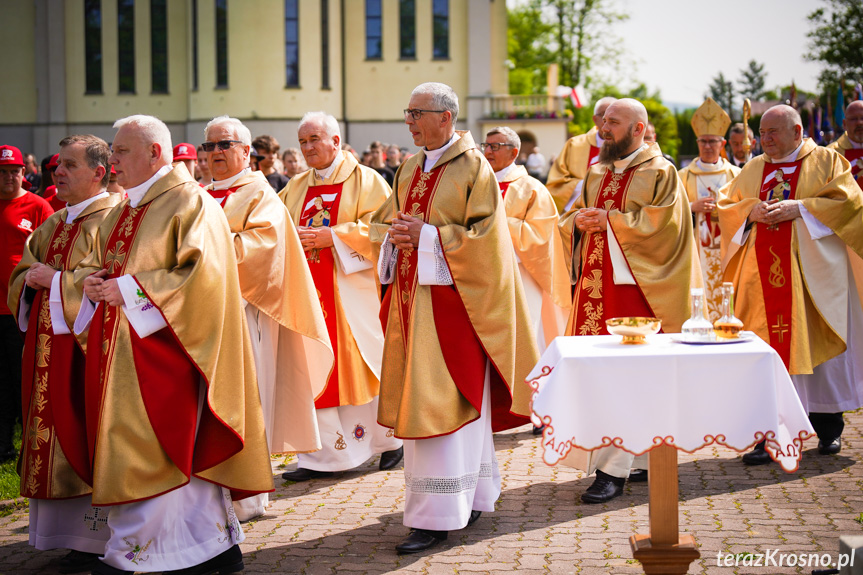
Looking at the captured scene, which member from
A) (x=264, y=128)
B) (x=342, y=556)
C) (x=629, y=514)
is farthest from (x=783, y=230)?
(x=264, y=128)

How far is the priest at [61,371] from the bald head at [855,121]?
5608mm

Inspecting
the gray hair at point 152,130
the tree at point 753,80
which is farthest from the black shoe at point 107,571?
the tree at point 753,80

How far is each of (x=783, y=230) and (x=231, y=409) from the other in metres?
4.20

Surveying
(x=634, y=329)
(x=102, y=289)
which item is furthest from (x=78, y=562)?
(x=634, y=329)

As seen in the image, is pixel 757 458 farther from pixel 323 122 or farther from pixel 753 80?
pixel 753 80

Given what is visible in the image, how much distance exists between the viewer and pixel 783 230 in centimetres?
675

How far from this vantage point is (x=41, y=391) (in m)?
5.08

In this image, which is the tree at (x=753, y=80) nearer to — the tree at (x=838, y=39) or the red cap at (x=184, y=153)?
the tree at (x=838, y=39)

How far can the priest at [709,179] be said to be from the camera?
29.8 ft

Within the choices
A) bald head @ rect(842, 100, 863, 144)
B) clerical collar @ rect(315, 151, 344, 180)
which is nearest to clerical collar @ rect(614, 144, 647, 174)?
clerical collar @ rect(315, 151, 344, 180)

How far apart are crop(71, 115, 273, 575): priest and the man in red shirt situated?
276cm

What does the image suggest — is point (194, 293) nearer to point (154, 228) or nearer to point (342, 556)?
point (154, 228)

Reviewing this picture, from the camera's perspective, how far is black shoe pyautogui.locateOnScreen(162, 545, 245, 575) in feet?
15.2

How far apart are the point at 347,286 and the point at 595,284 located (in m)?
1.82
